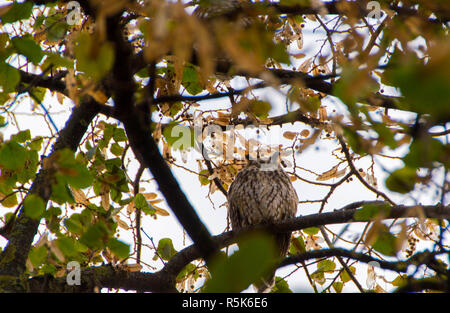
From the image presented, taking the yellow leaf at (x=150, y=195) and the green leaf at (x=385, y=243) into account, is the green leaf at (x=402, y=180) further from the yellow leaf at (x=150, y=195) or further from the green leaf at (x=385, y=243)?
the yellow leaf at (x=150, y=195)

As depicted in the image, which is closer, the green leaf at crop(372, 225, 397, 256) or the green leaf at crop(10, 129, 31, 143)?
the green leaf at crop(372, 225, 397, 256)

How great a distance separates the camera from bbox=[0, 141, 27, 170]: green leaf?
1.69m

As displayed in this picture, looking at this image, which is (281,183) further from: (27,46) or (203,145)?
(27,46)

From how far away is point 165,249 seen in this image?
2.90 m

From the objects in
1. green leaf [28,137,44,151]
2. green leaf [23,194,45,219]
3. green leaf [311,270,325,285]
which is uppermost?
green leaf [28,137,44,151]

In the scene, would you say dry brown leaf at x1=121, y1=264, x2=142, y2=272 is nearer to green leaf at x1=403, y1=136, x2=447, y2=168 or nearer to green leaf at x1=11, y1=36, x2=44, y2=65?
green leaf at x1=11, y1=36, x2=44, y2=65

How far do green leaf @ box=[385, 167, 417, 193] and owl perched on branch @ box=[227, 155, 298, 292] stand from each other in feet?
7.18

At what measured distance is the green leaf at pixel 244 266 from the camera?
0.77 meters

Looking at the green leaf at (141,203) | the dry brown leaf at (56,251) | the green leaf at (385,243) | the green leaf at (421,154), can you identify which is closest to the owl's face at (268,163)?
the green leaf at (141,203)

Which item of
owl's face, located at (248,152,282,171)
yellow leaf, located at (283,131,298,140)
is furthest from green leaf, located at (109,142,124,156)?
yellow leaf, located at (283,131,298,140)

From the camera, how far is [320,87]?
8.88 ft
